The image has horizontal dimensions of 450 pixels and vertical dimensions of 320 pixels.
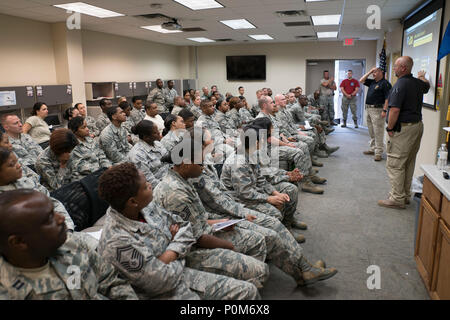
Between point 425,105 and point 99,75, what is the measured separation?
6765 mm

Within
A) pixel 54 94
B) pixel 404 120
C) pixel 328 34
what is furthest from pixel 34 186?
pixel 328 34

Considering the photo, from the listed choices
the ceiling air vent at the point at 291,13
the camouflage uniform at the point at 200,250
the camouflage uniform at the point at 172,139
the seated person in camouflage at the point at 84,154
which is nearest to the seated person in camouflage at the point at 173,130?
the camouflage uniform at the point at 172,139

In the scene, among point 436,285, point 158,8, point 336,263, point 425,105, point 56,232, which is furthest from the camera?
point 158,8

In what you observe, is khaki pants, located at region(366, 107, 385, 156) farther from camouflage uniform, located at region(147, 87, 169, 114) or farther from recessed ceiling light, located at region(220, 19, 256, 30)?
camouflage uniform, located at region(147, 87, 169, 114)

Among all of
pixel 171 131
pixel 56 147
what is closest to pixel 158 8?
pixel 171 131

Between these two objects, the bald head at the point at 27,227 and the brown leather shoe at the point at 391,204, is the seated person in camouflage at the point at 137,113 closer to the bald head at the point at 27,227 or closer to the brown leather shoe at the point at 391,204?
the brown leather shoe at the point at 391,204

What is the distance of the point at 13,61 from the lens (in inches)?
235

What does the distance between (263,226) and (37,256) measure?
1.56m

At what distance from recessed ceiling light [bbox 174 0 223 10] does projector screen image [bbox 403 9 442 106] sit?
302 cm

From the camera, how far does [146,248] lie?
4.64 feet

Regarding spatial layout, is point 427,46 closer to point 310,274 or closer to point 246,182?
point 246,182

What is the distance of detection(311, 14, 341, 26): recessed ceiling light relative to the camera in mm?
6578

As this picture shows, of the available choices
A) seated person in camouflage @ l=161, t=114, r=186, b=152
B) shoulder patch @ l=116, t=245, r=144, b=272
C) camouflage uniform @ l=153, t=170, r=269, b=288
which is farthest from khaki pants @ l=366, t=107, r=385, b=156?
shoulder patch @ l=116, t=245, r=144, b=272
